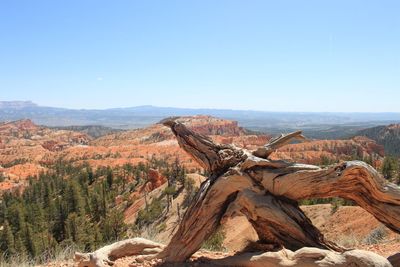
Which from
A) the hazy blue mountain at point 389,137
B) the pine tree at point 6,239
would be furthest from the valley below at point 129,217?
the hazy blue mountain at point 389,137

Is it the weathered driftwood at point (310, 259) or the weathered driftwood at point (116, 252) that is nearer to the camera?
the weathered driftwood at point (310, 259)

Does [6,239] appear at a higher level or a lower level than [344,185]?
lower

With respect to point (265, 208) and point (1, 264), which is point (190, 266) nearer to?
point (265, 208)

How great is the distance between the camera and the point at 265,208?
7.34 meters

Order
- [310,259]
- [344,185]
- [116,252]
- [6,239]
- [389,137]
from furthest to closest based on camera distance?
[389,137] < [6,239] < [116,252] < [344,185] < [310,259]

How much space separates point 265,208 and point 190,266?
1.78m

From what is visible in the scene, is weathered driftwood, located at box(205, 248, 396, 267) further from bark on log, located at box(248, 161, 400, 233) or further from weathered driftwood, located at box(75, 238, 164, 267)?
weathered driftwood, located at box(75, 238, 164, 267)

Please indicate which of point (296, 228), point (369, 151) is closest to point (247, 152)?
point (296, 228)

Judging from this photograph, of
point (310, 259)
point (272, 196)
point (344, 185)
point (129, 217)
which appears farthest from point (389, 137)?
point (310, 259)

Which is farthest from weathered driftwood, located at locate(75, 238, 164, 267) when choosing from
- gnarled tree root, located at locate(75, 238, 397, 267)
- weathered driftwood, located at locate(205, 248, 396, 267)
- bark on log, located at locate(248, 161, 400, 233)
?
bark on log, located at locate(248, 161, 400, 233)

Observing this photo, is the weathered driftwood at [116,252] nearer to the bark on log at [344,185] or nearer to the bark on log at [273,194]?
the bark on log at [273,194]

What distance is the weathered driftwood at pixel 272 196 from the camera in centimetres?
702

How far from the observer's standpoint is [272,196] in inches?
301

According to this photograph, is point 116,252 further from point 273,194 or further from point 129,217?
point 129,217
